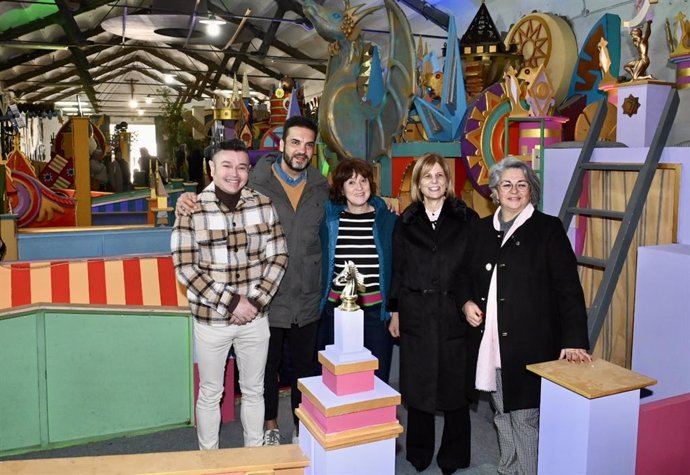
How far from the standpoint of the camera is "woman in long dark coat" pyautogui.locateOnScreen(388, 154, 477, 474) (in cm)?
259

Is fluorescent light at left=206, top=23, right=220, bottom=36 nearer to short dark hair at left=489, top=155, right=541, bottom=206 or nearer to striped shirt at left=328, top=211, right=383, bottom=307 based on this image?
striped shirt at left=328, top=211, right=383, bottom=307

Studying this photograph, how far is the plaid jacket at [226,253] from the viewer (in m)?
2.47

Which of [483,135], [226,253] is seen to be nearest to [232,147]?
[226,253]

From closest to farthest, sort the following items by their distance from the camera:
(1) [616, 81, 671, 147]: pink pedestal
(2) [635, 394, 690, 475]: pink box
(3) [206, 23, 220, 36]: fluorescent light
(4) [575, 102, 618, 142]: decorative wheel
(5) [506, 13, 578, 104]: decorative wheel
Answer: (2) [635, 394, 690, 475]: pink box
(1) [616, 81, 671, 147]: pink pedestal
(4) [575, 102, 618, 142]: decorative wheel
(5) [506, 13, 578, 104]: decorative wheel
(3) [206, 23, 220, 36]: fluorescent light

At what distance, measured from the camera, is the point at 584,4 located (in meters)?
8.80

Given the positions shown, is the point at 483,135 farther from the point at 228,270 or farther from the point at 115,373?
the point at 115,373

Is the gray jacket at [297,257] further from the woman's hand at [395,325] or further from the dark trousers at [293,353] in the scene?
the woman's hand at [395,325]

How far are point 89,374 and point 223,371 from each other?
0.98 m

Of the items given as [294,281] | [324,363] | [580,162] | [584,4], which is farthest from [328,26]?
[584,4]

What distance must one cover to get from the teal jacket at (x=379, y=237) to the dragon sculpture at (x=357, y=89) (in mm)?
2303

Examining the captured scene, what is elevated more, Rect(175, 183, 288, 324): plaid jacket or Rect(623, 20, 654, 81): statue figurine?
Rect(623, 20, 654, 81): statue figurine

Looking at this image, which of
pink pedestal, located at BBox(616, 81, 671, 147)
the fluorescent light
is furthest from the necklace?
the fluorescent light

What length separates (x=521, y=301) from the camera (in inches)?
92.0

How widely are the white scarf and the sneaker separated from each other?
1.06 meters
